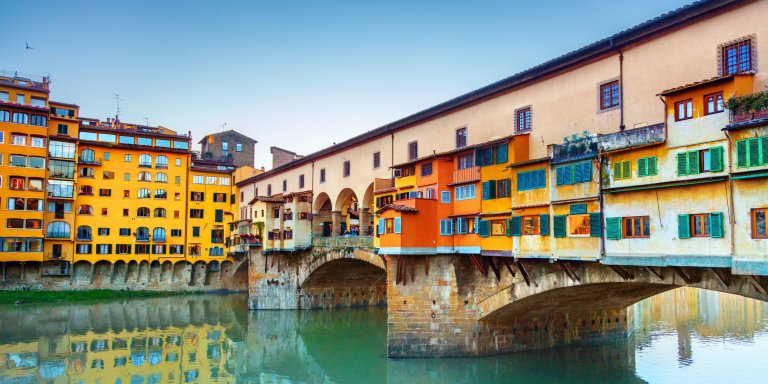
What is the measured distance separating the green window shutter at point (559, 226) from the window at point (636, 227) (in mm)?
2568

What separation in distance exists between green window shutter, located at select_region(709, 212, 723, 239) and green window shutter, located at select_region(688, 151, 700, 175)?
1.34 meters

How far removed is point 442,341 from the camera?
27.7m

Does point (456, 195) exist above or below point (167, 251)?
above

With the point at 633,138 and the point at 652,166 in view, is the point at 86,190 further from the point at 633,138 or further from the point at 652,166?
the point at 652,166

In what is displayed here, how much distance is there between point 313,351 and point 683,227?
24.0m

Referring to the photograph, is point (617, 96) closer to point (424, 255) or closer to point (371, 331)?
point (424, 255)

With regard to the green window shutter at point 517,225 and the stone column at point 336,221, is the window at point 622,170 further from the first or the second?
the stone column at point 336,221

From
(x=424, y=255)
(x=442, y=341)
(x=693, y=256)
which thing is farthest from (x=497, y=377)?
(x=693, y=256)

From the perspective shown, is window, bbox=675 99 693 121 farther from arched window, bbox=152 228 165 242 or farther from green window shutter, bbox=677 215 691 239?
arched window, bbox=152 228 165 242

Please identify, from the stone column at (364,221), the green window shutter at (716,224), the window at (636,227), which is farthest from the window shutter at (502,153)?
the stone column at (364,221)

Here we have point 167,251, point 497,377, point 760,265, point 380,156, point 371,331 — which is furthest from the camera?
point 167,251

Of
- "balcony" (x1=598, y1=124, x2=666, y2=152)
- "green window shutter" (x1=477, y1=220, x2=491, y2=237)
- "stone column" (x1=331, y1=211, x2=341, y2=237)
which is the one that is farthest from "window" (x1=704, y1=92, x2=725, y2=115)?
"stone column" (x1=331, y1=211, x2=341, y2=237)

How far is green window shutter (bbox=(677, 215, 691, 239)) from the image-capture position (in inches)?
693

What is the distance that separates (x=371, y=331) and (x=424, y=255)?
565 inches
